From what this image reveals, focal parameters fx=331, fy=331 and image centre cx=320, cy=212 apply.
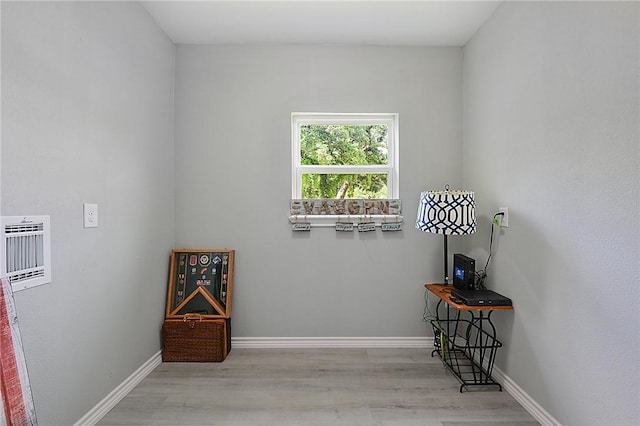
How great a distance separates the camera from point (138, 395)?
2.07 metres

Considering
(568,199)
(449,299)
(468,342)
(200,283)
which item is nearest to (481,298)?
(449,299)

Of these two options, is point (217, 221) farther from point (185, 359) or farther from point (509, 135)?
point (509, 135)

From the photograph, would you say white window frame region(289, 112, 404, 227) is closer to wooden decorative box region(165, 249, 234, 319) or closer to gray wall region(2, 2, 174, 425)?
wooden decorative box region(165, 249, 234, 319)

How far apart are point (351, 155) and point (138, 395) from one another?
232 centimetres

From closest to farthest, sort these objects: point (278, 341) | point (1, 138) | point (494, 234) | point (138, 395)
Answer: point (1, 138)
point (138, 395)
point (494, 234)
point (278, 341)

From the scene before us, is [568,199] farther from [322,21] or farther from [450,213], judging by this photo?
[322,21]

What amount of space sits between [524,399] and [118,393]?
2.42 m

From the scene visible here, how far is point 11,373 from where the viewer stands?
1.18 meters

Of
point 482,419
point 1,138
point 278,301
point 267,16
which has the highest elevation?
point 267,16

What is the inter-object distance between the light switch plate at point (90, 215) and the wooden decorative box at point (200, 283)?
36.9 inches

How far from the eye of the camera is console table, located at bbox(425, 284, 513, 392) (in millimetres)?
2141

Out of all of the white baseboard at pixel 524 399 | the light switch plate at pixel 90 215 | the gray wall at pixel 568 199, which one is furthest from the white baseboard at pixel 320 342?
the light switch plate at pixel 90 215

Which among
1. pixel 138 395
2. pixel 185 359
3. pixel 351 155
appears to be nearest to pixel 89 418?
pixel 138 395

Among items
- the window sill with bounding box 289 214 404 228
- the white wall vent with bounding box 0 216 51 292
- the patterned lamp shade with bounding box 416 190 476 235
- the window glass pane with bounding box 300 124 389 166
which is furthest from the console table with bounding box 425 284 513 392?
the white wall vent with bounding box 0 216 51 292
